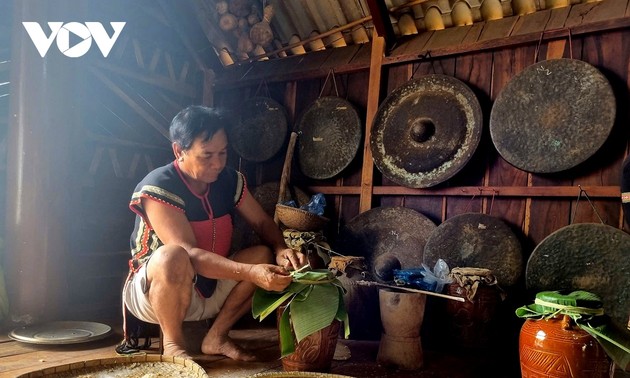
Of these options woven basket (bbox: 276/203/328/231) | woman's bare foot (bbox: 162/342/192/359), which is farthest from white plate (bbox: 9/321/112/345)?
woven basket (bbox: 276/203/328/231)

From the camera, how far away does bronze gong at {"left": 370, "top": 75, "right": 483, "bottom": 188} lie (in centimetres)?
306

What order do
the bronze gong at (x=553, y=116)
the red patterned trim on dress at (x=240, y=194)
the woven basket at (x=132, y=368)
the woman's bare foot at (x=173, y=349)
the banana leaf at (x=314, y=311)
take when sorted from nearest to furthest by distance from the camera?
the woven basket at (x=132, y=368) < the banana leaf at (x=314, y=311) < the woman's bare foot at (x=173, y=349) < the red patterned trim on dress at (x=240, y=194) < the bronze gong at (x=553, y=116)

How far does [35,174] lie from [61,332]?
3.10ft

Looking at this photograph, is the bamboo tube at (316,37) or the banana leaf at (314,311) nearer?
the banana leaf at (314,311)

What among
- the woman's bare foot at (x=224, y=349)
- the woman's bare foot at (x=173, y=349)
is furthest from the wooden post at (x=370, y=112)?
the woman's bare foot at (x=173, y=349)

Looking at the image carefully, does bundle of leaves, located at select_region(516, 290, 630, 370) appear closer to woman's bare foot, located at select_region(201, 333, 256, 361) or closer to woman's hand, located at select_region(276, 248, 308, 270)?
woman's hand, located at select_region(276, 248, 308, 270)

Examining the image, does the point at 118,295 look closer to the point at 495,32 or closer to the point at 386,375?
the point at 386,375

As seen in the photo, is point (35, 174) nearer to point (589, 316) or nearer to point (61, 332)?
point (61, 332)

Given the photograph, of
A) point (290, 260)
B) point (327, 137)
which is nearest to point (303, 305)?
point (290, 260)

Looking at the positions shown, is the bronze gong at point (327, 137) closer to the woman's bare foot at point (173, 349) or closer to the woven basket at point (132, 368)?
the woman's bare foot at point (173, 349)

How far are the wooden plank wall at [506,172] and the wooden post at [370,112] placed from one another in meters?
0.06

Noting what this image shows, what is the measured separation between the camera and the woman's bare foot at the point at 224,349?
214cm

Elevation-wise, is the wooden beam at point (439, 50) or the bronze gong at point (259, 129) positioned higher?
the wooden beam at point (439, 50)

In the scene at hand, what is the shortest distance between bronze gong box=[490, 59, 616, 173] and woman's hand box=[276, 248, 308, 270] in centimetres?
152
